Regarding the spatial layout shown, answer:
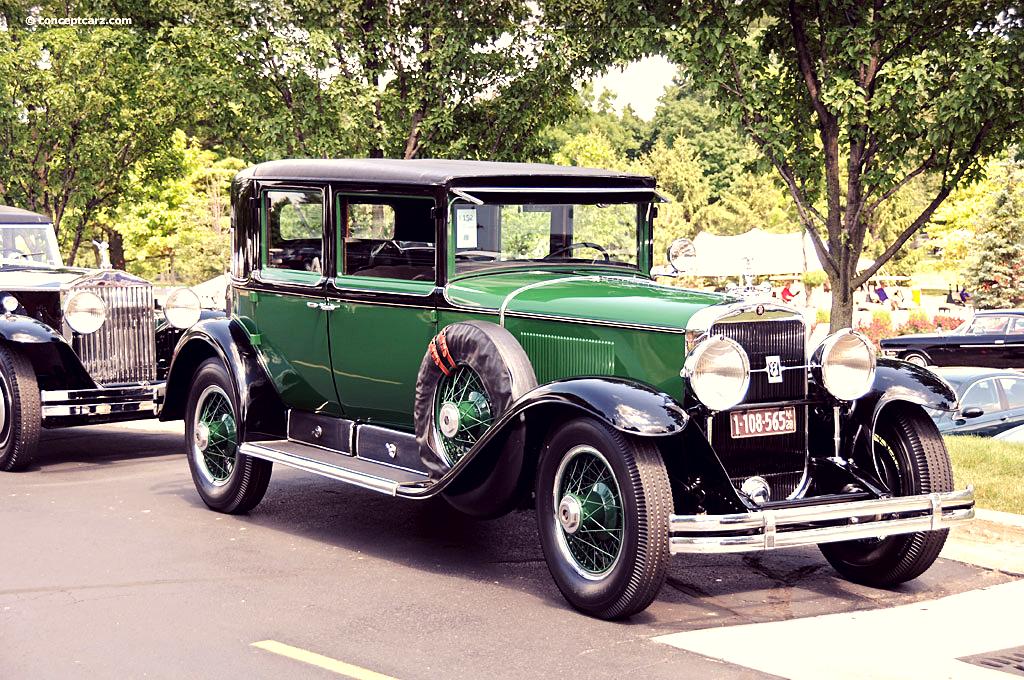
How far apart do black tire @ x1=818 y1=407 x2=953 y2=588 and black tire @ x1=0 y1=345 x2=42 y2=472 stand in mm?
6427

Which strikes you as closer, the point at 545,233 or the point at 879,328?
the point at 545,233

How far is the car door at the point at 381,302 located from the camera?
23.6 feet

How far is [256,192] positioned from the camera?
8.38 m

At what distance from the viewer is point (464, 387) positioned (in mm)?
6676

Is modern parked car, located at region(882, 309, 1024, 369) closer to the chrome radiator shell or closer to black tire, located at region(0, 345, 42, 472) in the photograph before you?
the chrome radiator shell

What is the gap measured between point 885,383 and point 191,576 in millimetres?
3761

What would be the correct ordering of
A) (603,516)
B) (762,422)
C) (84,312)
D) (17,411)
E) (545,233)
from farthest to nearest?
1. (84,312)
2. (17,411)
3. (545,233)
4. (762,422)
5. (603,516)

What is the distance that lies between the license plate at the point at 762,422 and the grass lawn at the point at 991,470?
2331mm

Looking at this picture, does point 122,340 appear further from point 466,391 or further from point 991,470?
point 991,470

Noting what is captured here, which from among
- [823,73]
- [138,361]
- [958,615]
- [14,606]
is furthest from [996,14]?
[14,606]

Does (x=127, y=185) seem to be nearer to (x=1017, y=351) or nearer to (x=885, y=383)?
(x=1017, y=351)

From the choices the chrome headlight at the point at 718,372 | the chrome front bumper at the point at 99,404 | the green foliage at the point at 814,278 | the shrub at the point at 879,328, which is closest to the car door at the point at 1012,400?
the chrome headlight at the point at 718,372

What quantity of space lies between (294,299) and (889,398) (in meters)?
3.77

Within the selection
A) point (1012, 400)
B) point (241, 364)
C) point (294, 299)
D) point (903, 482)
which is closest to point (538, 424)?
point (903, 482)
